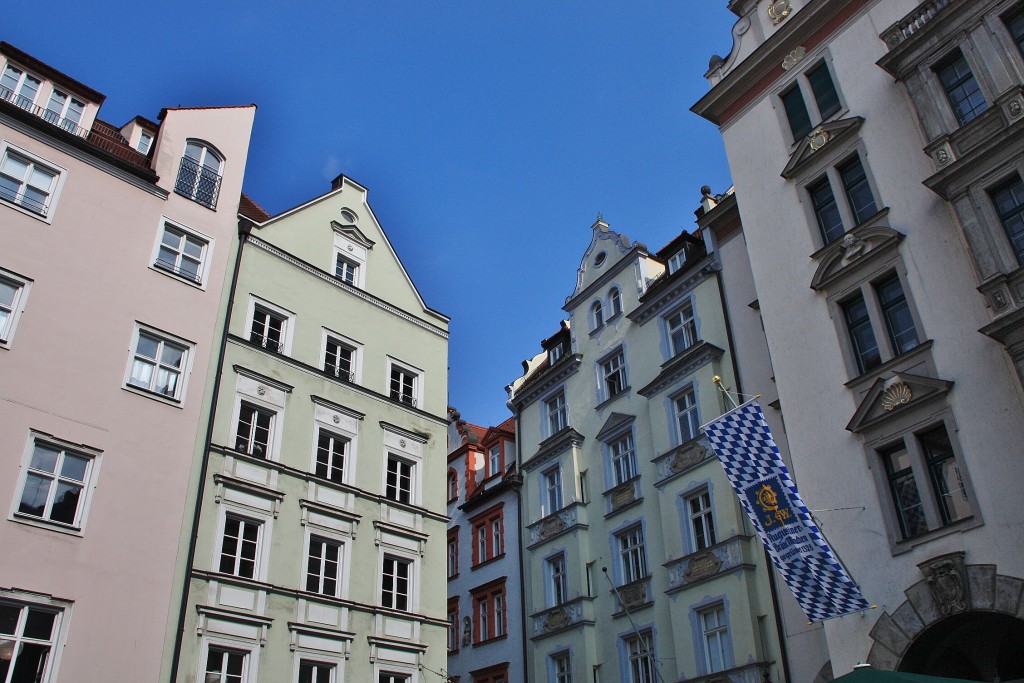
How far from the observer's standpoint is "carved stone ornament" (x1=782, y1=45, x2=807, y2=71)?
24766mm

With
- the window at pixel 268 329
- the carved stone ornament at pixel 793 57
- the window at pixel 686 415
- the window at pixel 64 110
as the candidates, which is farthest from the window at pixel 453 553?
the carved stone ornament at pixel 793 57

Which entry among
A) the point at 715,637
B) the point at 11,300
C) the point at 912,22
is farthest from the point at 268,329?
the point at 912,22

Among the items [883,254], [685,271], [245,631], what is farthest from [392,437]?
[883,254]

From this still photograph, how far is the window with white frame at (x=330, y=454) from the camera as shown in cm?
2356

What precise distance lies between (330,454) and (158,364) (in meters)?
5.18

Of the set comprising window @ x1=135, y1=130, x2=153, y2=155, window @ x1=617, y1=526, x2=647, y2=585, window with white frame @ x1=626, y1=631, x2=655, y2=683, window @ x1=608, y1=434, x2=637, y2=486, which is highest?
window @ x1=135, y1=130, x2=153, y2=155

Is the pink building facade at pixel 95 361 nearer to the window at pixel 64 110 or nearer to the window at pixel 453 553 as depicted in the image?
the window at pixel 64 110

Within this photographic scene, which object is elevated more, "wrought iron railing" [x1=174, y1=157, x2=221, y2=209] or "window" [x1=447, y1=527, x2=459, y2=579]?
"wrought iron railing" [x1=174, y1=157, x2=221, y2=209]

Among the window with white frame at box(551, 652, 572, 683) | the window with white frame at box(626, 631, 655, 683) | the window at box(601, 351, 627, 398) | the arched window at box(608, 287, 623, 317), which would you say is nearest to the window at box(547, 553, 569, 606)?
the window with white frame at box(551, 652, 572, 683)

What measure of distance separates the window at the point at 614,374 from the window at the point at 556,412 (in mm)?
2515

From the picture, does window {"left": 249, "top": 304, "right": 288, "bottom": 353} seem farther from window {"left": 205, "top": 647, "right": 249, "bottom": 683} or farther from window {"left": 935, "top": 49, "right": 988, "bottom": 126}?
window {"left": 935, "top": 49, "right": 988, "bottom": 126}

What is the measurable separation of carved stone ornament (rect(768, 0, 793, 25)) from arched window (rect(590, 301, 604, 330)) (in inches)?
504

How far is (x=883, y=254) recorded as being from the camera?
20.5m

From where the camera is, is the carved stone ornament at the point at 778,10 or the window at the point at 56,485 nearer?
the window at the point at 56,485
